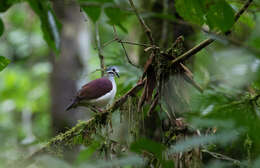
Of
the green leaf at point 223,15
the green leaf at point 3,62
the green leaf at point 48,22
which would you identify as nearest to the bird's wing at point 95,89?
the green leaf at point 48,22

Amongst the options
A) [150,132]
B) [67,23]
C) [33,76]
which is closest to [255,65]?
[150,132]

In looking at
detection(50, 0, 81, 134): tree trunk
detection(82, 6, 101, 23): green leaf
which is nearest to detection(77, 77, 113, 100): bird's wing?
detection(82, 6, 101, 23): green leaf

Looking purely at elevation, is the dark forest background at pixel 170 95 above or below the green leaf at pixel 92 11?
below

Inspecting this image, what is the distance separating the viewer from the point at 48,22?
140 centimetres

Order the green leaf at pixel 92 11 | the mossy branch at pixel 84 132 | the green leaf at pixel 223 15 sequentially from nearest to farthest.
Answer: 1. the green leaf at pixel 223 15
2. the green leaf at pixel 92 11
3. the mossy branch at pixel 84 132

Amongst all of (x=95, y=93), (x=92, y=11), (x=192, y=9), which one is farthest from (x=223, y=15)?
(x=95, y=93)

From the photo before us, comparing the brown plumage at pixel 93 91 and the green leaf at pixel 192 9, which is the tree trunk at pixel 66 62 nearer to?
the brown plumage at pixel 93 91

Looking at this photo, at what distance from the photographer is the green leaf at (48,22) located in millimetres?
1244

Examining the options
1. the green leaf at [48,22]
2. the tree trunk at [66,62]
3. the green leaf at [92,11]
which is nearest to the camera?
the green leaf at [48,22]

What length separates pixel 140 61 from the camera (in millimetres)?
3643

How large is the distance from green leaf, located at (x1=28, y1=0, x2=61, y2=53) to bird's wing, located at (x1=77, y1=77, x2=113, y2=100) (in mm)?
1993

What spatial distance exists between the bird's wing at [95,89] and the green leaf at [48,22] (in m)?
1.99

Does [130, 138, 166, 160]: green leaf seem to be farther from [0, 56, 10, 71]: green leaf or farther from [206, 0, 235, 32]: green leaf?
[0, 56, 10, 71]: green leaf

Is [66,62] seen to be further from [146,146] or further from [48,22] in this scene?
[146,146]
